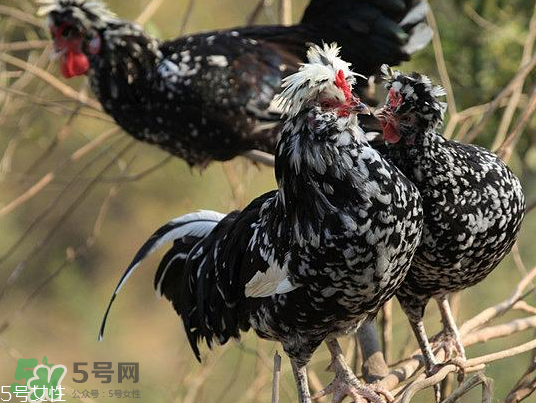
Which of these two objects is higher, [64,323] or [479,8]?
[64,323]

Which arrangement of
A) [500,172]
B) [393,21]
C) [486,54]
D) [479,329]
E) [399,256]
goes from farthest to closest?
[486,54] → [393,21] → [479,329] → [500,172] → [399,256]

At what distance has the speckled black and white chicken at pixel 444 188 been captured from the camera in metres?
2.28

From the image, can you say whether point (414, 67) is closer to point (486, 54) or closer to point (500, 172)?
point (486, 54)

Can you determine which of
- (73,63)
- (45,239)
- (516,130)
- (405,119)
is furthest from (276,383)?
(73,63)

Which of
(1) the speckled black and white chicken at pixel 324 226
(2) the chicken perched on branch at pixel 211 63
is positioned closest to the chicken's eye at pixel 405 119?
(1) the speckled black and white chicken at pixel 324 226

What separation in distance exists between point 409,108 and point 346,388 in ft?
2.57

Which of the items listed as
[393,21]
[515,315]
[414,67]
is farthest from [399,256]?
[515,315]

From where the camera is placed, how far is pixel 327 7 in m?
3.80

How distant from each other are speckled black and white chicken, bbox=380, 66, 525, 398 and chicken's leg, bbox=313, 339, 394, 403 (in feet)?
1.13

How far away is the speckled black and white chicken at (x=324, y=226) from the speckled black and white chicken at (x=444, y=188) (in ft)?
0.48

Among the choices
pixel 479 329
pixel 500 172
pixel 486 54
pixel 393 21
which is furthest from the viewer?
pixel 486 54

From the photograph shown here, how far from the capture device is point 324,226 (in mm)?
2102

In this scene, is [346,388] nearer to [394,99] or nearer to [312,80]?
[394,99]

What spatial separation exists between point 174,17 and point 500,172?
19.5 ft
